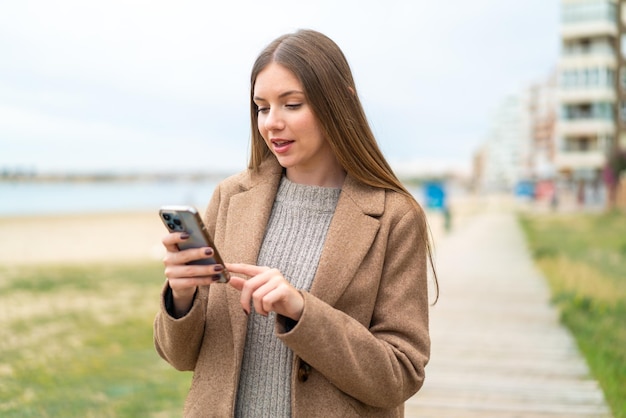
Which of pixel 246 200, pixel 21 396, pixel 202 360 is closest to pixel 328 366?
pixel 202 360

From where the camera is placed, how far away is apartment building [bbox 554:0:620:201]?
44375 millimetres

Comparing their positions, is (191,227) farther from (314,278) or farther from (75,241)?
(75,241)

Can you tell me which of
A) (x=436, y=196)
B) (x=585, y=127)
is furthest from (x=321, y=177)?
(x=585, y=127)

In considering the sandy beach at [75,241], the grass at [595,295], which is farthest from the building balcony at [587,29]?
the grass at [595,295]

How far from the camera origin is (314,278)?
5.47 feet

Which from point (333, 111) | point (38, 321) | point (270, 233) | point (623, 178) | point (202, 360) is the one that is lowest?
point (623, 178)

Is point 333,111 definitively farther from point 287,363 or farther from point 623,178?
point 623,178

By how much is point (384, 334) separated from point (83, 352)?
17.9 ft

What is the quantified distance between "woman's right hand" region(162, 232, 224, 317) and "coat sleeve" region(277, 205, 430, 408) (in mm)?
178

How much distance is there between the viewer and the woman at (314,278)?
1605mm

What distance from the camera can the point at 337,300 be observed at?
5.42ft

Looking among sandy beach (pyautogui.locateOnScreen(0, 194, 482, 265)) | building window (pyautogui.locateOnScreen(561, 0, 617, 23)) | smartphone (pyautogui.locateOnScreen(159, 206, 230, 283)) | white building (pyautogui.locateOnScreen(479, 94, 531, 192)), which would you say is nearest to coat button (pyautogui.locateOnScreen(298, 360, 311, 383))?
smartphone (pyautogui.locateOnScreen(159, 206, 230, 283))

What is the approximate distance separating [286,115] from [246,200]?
0.87ft

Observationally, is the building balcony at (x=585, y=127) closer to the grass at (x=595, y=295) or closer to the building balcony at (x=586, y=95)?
the building balcony at (x=586, y=95)
